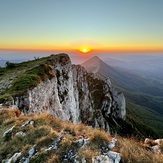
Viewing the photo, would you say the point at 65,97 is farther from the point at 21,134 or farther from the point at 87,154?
the point at 87,154

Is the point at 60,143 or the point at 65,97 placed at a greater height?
the point at 60,143

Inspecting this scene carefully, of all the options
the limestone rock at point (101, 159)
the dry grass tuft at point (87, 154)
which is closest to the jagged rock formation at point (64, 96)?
the dry grass tuft at point (87, 154)

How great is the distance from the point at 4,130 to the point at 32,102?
10.8m

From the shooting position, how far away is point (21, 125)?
12.2 metres

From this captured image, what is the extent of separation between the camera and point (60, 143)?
9.27 m

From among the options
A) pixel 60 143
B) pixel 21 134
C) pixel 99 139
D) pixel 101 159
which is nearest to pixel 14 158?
pixel 21 134

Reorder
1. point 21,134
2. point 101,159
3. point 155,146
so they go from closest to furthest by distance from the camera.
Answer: point 101,159 → point 155,146 → point 21,134

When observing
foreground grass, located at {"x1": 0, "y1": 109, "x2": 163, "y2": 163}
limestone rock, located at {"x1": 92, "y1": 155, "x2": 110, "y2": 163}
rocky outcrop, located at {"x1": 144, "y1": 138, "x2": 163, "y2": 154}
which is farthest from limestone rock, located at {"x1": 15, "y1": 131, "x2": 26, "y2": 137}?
rocky outcrop, located at {"x1": 144, "y1": 138, "x2": 163, "y2": 154}

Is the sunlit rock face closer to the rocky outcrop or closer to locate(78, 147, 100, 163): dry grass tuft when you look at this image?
locate(78, 147, 100, 163): dry grass tuft

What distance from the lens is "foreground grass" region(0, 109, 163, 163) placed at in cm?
814

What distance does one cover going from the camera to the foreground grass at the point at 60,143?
814 cm

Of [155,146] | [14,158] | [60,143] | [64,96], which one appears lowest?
[64,96]

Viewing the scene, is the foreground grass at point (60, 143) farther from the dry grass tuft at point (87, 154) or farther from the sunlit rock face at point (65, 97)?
the sunlit rock face at point (65, 97)

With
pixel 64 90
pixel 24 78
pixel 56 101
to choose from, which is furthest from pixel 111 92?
pixel 24 78
